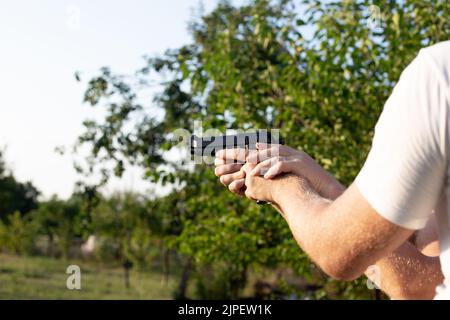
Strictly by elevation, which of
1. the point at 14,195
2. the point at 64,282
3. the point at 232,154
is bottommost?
the point at 64,282

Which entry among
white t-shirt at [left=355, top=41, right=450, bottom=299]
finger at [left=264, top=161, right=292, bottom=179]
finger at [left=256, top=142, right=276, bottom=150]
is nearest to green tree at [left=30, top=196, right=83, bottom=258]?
finger at [left=256, top=142, right=276, bottom=150]

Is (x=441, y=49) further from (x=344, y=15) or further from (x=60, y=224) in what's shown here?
(x=60, y=224)

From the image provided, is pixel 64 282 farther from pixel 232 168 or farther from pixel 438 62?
pixel 438 62

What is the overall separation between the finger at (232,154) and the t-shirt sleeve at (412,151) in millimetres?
519

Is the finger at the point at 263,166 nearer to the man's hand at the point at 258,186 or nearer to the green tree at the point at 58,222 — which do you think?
the man's hand at the point at 258,186

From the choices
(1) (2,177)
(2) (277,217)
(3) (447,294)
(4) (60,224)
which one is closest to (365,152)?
(2) (277,217)

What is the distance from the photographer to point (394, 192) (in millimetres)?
1128

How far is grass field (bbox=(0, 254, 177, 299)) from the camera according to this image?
1642 centimetres

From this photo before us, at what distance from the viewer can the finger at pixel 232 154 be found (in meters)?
1.63

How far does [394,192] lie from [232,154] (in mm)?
601

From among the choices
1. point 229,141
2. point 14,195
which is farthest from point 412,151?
point 14,195

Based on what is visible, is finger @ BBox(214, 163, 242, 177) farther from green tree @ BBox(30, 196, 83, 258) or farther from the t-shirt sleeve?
green tree @ BBox(30, 196, 83, 258)

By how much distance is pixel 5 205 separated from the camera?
114ft
